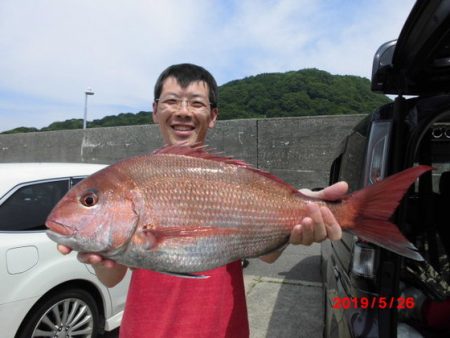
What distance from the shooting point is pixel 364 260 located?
2168 millimetres

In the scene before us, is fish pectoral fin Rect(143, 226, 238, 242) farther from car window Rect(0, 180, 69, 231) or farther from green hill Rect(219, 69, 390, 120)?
green hill Rect(219, 69, 390, 120)

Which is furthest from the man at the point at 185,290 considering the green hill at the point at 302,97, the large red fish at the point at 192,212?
the green hill at the point at 302,97

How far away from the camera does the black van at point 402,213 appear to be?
1996 mm

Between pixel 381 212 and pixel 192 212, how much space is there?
2.44 ft

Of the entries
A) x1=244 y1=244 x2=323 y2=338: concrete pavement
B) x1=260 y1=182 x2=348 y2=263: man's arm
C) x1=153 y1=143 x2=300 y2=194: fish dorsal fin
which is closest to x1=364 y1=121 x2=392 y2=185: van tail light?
x1=260 y1=182 x2=348 y2=263: man's arm

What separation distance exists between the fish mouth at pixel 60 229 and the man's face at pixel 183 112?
742mm

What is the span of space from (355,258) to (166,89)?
1.49 metres

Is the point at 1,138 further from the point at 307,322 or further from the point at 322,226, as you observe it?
the point at 322,226

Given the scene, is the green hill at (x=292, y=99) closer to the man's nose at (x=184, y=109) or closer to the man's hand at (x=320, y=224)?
the man's nose at (x=184, y=109)

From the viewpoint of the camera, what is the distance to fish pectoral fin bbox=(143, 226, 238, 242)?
1.35 meters

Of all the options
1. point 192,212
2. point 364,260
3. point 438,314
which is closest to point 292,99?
point 438,314

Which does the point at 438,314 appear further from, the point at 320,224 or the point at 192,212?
the point at 192,212

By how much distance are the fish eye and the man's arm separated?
81 cm

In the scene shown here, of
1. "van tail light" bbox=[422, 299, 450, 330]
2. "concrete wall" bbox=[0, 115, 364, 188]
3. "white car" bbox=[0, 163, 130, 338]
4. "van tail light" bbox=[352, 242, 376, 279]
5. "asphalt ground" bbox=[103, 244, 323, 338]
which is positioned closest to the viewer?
"van tail light" bbox=[352, 242, 376, 279]
